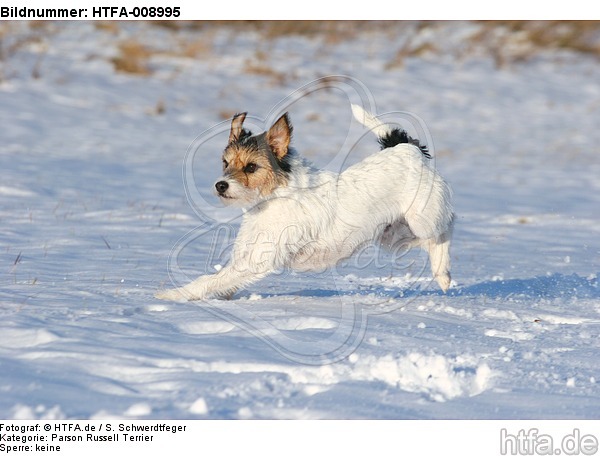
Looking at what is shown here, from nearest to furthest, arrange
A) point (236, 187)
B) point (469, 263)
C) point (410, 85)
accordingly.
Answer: point (236, 187) → point (469, 263) → point (410, 85)

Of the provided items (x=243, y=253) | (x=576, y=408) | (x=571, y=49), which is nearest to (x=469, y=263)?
(x=243, y=253)

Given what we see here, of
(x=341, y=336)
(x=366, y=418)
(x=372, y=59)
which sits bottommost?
(x=366, y=418)

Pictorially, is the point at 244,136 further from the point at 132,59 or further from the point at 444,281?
the point at 132,59

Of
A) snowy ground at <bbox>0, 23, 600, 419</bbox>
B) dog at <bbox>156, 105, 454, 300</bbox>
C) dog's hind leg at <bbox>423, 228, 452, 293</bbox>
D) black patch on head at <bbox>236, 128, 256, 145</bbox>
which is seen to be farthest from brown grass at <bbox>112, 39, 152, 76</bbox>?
dog's hind leg at <bbox>423, 228, 452, 293</bbox>

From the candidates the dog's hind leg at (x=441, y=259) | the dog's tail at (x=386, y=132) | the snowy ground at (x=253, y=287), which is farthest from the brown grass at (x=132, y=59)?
the dog's hind leg at (x=441, y=259)

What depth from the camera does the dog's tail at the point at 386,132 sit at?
20.4 ft

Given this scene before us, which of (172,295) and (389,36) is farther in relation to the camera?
(389,36)

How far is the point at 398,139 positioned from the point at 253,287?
1555 mm

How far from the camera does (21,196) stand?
30.4 feet

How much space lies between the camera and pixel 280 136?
5426 mm

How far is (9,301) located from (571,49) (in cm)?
2041

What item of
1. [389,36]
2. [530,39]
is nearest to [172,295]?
[389,36]

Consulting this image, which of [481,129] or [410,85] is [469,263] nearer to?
→ [481,129]

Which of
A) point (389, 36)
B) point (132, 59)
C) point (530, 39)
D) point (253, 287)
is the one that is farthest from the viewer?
point (389, 36)
